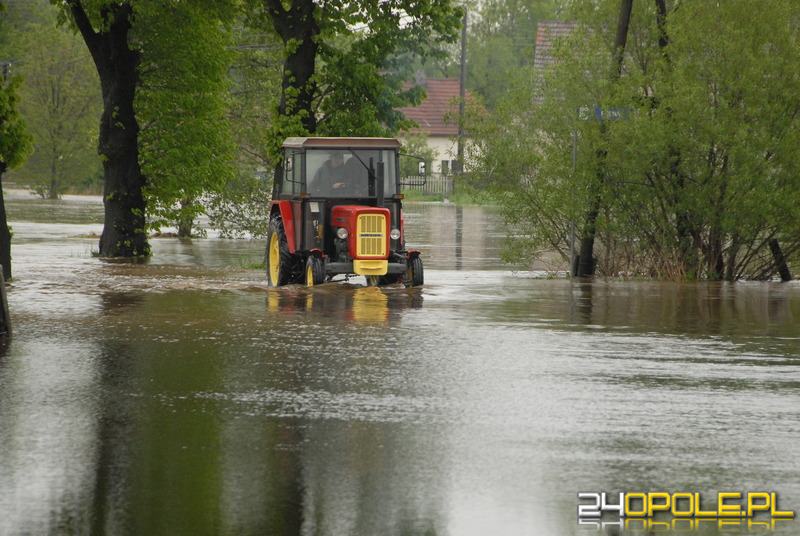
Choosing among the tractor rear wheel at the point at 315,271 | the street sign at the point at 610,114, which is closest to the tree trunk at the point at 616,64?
the street sign at the point at 610,114

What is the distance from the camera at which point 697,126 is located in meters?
24.2

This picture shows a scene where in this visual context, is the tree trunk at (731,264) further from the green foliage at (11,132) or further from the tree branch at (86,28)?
the tree branch at (86,28)

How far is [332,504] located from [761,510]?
233 centimetres

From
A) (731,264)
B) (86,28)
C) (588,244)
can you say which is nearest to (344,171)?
(588,244)

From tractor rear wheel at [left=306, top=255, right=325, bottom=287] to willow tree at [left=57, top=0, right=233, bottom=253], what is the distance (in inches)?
446

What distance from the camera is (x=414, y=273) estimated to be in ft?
72.8

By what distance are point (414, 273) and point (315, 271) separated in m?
1.68

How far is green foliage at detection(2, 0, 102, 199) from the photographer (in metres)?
78.0

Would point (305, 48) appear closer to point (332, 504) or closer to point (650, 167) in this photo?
point (650, 167)

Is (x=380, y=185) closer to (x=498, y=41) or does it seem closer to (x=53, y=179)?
(x=53, y=179)

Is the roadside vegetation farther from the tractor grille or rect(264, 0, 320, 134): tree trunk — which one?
the tractor grille

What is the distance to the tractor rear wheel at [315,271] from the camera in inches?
846

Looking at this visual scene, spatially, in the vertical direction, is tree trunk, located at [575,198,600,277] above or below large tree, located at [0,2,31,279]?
below

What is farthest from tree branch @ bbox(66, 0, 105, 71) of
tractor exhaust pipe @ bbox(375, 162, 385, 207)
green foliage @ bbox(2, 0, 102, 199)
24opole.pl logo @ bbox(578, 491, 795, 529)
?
green foliage @ bbox(2, 0, 102, 199)
